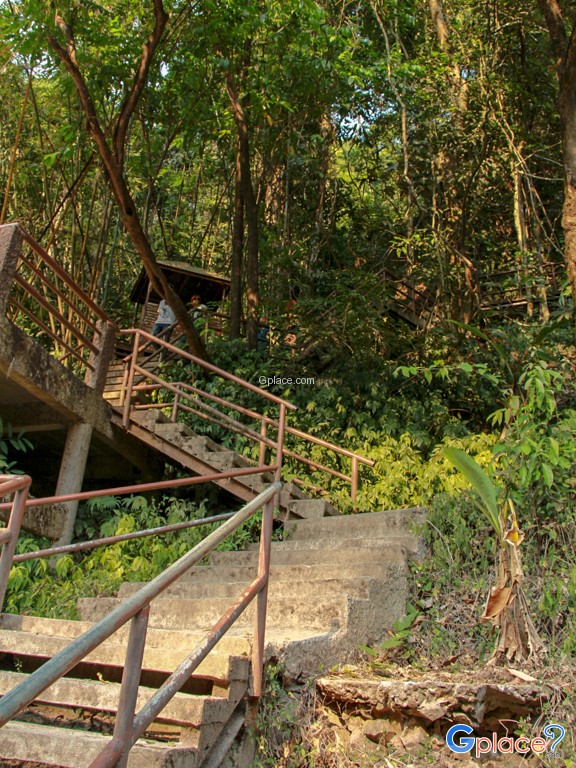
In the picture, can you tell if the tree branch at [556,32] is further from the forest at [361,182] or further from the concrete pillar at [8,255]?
the concrete pillar at [8,255]

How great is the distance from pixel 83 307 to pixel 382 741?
8887 mm

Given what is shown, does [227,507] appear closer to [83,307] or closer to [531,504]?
[531,504]

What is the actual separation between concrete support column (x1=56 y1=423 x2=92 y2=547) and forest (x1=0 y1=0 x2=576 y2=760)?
0.97m

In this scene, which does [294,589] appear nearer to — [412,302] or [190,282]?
[412,302]

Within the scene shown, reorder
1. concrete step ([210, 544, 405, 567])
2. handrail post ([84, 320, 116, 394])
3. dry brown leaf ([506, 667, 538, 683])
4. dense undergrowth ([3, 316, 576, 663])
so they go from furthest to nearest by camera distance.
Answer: handrail post ([84, 320, 116, 394]) → concrete step ([210, 544, 405, 567]) → dense undergrowth ([3, 316, 576, 663]) → dry brown leaf ([506, 667, 538, 683])

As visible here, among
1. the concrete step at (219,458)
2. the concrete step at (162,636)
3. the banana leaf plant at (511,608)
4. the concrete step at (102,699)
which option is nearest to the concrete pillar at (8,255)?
the concrete step at (219,458)

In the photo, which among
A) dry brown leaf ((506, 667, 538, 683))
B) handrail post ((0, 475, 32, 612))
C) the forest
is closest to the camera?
handrail post ((0, 475, 32, 612))

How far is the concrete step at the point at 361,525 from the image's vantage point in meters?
5.85

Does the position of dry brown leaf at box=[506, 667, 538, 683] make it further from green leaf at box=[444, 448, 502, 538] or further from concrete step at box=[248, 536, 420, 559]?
concrete step at box=[248, 536, 420, 559]

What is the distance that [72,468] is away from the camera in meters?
6.95

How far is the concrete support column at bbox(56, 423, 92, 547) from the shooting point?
6844mm

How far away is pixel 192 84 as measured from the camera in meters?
9.84

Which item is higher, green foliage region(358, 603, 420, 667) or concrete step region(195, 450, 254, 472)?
concrete step region(195, 450, 254, 472)

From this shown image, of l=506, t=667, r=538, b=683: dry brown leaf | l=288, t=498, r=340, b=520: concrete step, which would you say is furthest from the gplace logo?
l=288, t=498, r=340, b=520: concrete step
